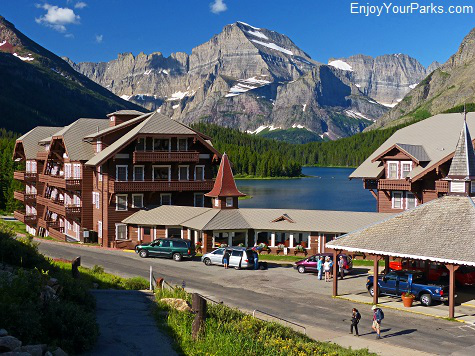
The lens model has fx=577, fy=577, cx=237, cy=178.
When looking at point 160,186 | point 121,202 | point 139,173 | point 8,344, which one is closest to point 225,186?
point 160,186

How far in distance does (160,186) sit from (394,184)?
81.7 feet

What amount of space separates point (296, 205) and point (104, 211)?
243 feet

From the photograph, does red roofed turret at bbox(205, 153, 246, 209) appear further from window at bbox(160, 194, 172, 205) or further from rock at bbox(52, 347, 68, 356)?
Answer: rock at bbox(52, 347, 68, 356)

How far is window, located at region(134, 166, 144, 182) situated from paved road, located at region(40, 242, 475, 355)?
1076 centimetres

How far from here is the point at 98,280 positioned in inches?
1377

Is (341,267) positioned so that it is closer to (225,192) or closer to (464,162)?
(464,162)

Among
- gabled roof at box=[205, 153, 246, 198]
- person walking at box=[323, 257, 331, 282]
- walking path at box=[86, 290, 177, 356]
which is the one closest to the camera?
walking path at box=[86, 290, 177, 356]

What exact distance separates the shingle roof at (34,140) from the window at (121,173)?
26560 mm

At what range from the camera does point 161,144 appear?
64625 millimetres

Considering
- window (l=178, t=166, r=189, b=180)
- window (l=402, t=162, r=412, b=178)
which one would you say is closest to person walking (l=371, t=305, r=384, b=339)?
window (l=402, t=162, r=412, b=178)

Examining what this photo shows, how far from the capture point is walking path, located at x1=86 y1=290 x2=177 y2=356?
19.1m

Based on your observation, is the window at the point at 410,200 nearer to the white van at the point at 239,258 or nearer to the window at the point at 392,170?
the window at the point at 392,170

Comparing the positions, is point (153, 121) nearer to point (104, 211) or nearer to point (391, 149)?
point (104, 211)

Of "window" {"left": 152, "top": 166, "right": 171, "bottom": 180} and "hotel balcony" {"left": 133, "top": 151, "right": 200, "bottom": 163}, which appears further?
"window" {"left": 152, "top": 166, "right": 171, "bottom": 180}
